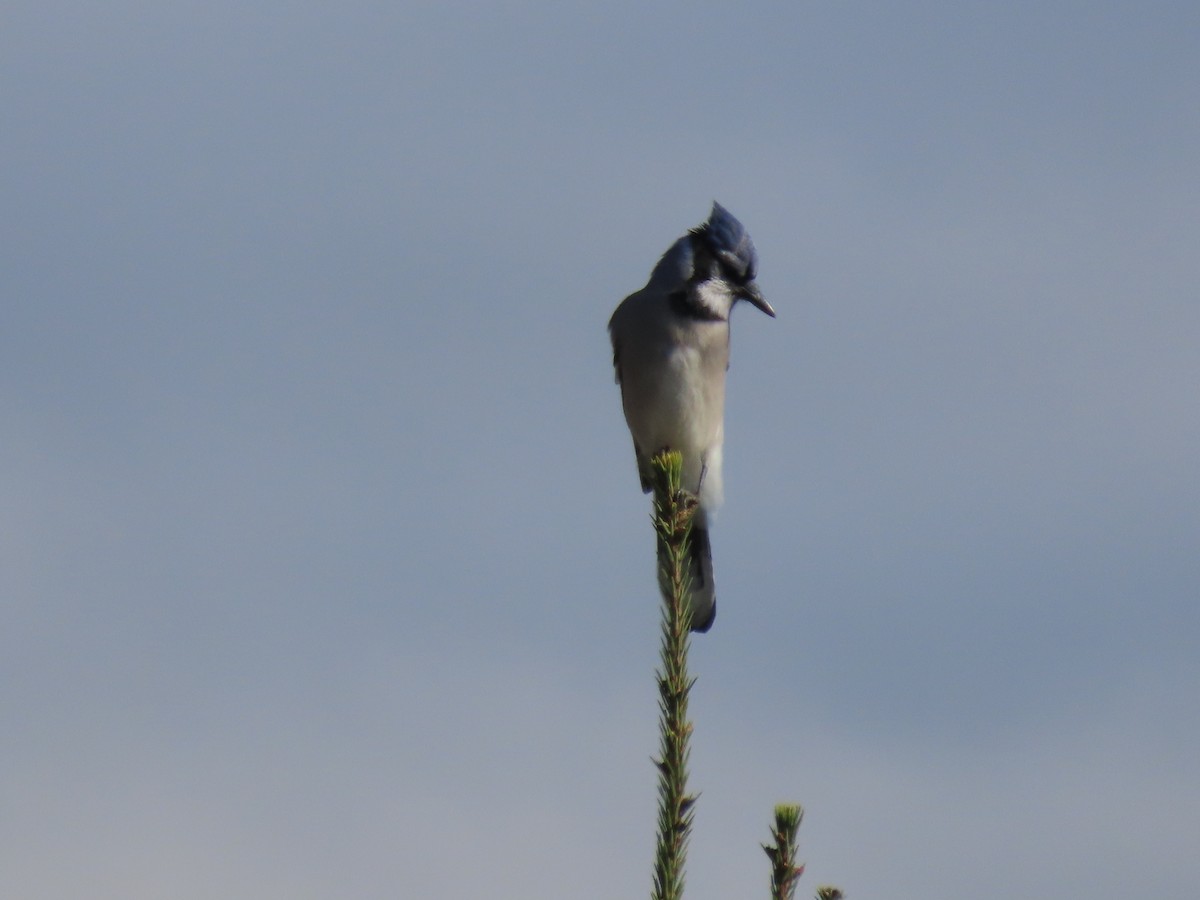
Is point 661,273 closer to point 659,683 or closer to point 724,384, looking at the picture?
point 724,384

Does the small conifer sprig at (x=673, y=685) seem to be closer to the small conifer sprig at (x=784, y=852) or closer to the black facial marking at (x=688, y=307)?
the small conifer sprig at (x=784, y=852)

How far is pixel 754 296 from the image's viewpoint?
802 centimetres

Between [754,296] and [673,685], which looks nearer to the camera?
[673,685]

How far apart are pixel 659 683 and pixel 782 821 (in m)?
0.53

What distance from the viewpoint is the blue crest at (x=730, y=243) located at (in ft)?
26.0

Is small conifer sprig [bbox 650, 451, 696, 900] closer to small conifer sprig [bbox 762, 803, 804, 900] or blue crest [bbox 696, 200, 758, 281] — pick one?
small conifer sprig [bbox 762, 803, 804, 900]

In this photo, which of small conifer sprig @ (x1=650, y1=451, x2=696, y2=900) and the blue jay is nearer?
small conifer sprig @ (x1=650, y1=451, x2=696, y2=900)

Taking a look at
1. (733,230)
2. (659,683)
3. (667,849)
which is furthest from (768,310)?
(667,849)

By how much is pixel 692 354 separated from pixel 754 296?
0.66 m

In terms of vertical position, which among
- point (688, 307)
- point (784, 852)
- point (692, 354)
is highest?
point (688, 307)

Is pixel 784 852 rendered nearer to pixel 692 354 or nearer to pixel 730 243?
pixel 692 354

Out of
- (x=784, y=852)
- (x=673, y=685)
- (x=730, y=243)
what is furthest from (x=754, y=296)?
(x=784, y=852)

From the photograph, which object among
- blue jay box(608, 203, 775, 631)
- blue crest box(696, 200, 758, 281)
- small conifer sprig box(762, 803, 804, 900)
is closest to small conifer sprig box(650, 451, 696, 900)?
small conifer sprig box(762, 803, 804, 900)

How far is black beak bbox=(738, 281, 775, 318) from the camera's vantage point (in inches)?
316
